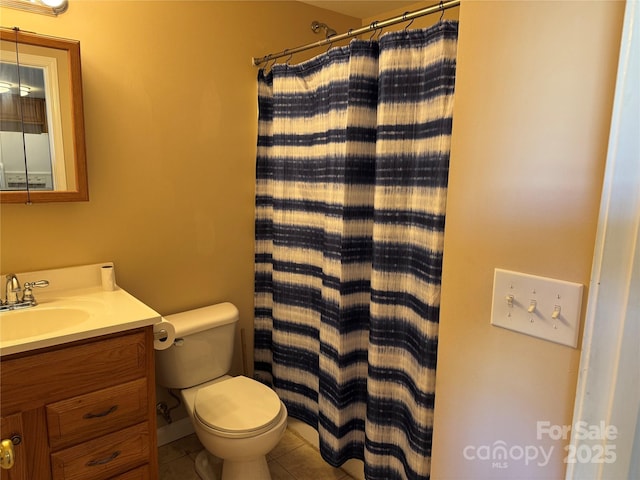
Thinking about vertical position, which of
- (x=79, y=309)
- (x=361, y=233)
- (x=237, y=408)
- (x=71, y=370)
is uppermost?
(x=361, y=233)

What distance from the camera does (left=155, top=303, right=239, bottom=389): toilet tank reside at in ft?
6.41

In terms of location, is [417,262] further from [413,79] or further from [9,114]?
[9,114]

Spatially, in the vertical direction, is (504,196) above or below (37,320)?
above

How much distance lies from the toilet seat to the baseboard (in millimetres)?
447

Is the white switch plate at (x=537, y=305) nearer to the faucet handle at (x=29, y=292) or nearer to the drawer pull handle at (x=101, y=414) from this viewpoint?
the drawer pull handle at (x=101, y=414)

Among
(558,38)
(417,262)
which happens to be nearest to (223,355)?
(417,262)

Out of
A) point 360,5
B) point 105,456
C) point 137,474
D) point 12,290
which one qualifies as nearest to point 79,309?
point 12,290

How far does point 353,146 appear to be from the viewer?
1788 mm

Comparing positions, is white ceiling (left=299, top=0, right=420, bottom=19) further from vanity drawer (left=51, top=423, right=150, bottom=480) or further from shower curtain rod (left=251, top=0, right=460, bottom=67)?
vanity drawer (left=51, top=423, right=150, bottom=480)

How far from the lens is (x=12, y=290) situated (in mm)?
1574

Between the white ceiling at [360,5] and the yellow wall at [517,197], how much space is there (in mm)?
1872

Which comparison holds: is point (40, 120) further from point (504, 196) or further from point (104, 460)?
point (504, 196)

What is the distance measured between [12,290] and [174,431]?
116 centimetres

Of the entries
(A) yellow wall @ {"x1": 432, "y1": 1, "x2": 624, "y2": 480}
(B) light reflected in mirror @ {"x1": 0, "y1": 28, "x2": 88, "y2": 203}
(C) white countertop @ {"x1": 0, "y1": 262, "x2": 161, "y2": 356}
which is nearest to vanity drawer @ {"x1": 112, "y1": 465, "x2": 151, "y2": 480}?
(C) white countertop @ {"x1": 0, "y1": 262, "x2": 161, "y2": 356}
